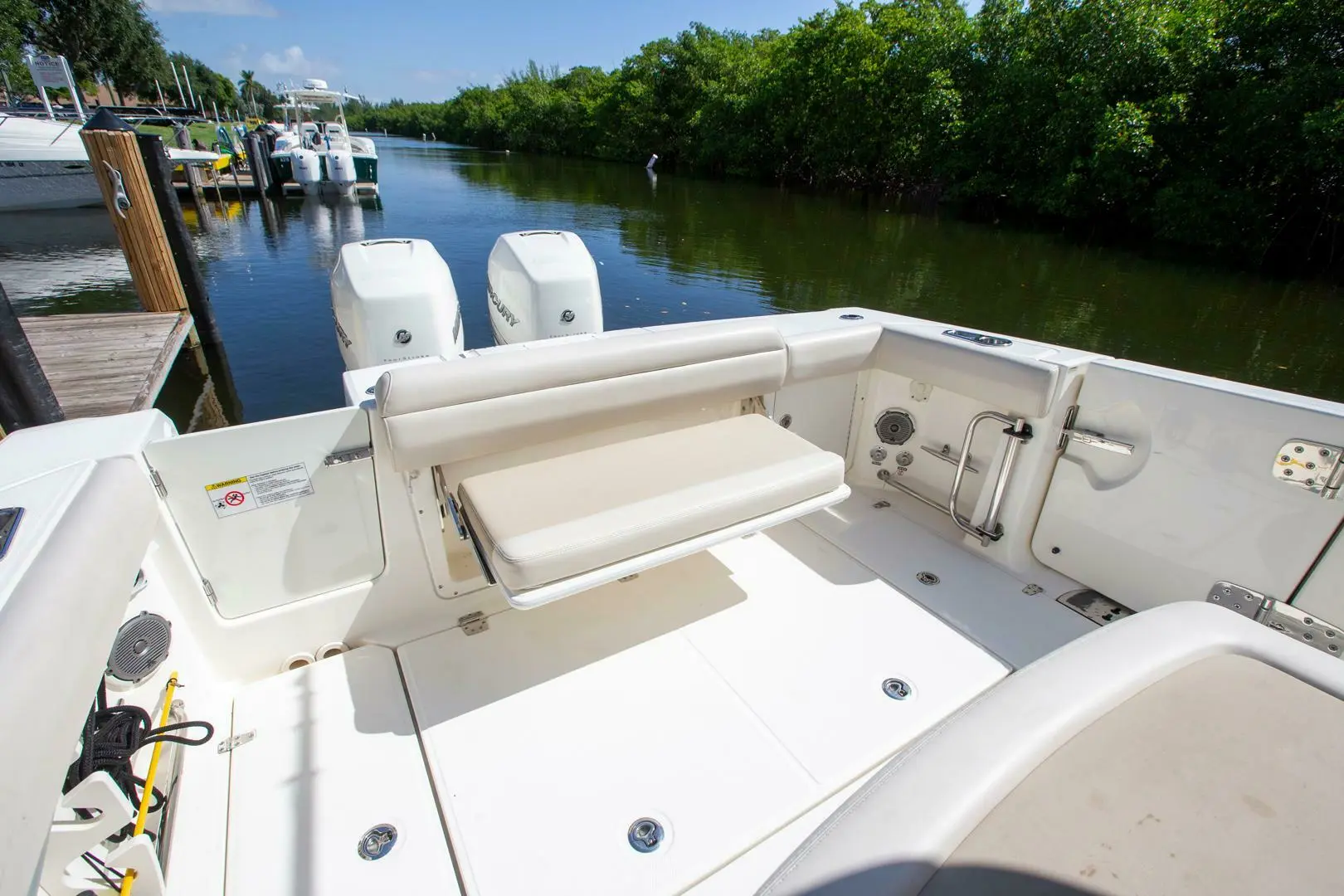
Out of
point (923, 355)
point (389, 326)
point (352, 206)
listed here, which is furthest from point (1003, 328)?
point (352, 206)

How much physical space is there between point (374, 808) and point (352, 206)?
18650 millimetres

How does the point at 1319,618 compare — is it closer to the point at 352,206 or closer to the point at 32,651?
the point at 32,651

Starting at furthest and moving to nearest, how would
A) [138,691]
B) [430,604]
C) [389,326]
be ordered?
[389,326] → [430,604] → [138,691]

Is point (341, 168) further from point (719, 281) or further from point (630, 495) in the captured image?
point (630, 495)

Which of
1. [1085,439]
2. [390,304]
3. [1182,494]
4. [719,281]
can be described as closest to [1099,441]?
[1085,439]

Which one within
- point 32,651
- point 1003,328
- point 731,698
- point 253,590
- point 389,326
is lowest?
point 1003,328

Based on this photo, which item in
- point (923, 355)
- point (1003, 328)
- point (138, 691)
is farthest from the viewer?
point (1003, 328)

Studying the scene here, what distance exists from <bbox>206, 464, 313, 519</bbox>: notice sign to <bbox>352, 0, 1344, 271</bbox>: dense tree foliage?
14348mm

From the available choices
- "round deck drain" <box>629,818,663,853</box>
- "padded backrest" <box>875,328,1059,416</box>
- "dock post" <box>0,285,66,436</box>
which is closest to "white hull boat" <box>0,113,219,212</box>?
"dock post" <box>0,285,66,436</box>

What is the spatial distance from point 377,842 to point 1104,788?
1.32 m

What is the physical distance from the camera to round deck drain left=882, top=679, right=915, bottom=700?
1661 millimetres

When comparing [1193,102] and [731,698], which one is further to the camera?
[1193,102]

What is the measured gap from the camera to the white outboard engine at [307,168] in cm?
1658

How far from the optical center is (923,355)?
226cm
